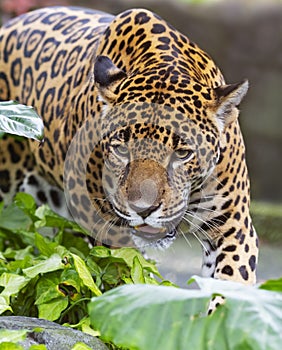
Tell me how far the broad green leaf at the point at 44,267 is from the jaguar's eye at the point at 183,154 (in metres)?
0.77

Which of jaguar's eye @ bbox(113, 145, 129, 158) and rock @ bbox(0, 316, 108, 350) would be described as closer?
rock @ bbox(0, 316, 108, 350)

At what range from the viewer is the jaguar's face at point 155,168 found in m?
4.60

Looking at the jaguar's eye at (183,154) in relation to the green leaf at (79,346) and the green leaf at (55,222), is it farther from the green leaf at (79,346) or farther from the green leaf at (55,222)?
the green leaf at (79,346)

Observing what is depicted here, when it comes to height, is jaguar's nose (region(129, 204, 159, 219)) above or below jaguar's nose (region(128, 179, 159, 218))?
below

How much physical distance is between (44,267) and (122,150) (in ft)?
2.23

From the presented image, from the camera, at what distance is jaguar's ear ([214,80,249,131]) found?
15.6 ft

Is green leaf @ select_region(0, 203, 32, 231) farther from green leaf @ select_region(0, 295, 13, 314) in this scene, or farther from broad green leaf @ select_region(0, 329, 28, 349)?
broad green leaf @ select_region(0, 329, 28, 349)

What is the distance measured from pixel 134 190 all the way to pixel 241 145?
893 mm

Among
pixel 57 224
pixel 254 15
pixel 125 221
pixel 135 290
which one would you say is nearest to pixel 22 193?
pixel 57 224

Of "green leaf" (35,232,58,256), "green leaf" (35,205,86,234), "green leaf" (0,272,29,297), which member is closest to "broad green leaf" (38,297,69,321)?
"green leaf" (0,272,29,297)

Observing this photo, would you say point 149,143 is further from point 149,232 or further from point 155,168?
point 149,232

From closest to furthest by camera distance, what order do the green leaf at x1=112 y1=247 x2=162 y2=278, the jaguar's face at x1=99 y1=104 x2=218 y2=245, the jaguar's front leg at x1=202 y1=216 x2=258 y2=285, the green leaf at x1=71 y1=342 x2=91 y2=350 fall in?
the green leaf at x1=71 y1=342 x2=91 y2=350, the jaguar's face at x1=99 y1=104 x2=218 y2=245, the green leaf at x1=112 y1=247 x2=162 y2=278, the jaguar's front leg at x1=202 y1=216 x2=258 y2=285

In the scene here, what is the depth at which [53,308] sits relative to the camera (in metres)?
4.55

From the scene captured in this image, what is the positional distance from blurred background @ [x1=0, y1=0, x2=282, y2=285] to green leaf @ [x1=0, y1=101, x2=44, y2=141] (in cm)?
845
